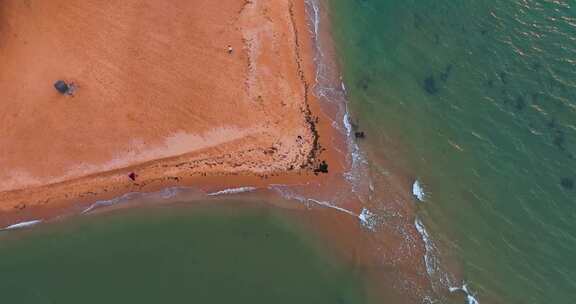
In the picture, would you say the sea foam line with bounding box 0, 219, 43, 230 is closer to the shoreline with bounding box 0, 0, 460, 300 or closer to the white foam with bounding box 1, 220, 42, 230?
the white foam with bounding box 1, 220, 42, 230

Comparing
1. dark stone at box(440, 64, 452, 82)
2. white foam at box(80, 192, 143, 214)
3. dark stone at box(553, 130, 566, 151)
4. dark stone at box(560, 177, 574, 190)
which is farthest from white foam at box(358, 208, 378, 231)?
white foam at box(80, 192, 143, 214)

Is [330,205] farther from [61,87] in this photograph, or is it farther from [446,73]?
[61,87]

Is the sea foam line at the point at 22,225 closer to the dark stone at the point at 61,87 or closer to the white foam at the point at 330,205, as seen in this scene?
the dark stone at the point at 61,87

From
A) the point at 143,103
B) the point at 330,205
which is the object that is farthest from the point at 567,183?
the point at 143,103

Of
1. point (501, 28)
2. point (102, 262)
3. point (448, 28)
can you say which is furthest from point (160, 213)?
point (501, 28)

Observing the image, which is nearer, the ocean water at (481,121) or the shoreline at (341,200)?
the shoreline at (341,200)

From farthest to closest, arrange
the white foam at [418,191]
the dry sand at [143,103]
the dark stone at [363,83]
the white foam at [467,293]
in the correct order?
1. the dark stone at [363,83]
2. the white foam at [418,191]
3. the dry sand at [143,103]
4. the white foam at [467,293]

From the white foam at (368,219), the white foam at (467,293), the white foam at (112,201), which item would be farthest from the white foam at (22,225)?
the white foam at (467,293)
